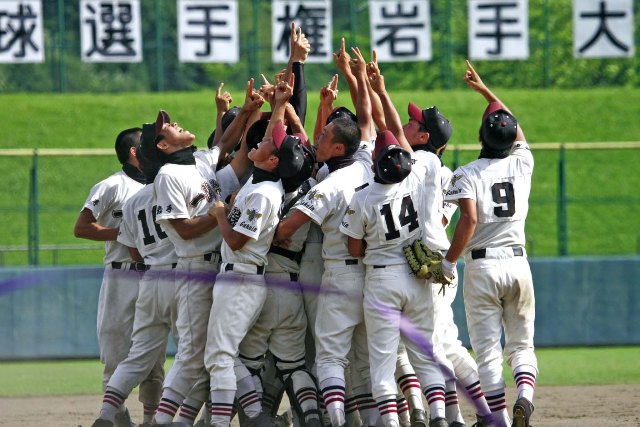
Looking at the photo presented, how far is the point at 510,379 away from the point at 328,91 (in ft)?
14.4

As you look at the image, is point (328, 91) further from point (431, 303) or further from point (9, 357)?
point (9, 357)

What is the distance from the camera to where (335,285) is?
7.12m

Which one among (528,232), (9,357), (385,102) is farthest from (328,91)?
(528,232)

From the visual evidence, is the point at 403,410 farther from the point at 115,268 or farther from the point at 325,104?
the point at 115,268

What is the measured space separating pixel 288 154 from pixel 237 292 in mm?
911

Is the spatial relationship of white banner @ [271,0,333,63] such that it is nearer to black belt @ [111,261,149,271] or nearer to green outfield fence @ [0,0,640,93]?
green outfield fence @ [0,0,640,93]

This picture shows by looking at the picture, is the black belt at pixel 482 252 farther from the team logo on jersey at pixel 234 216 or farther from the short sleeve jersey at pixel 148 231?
the short sleeve jersey at pixel 148 231

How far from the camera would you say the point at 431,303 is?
7.16 m

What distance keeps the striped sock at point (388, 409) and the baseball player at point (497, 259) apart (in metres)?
0.77

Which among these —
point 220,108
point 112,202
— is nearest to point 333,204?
point 220,108

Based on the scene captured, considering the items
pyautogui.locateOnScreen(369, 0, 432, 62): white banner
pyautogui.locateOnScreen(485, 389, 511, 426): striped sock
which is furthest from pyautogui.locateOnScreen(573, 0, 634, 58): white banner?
pyautogui.locateOnScreen(485, 389, 511, 426): striped sock

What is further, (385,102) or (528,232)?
(528,232)

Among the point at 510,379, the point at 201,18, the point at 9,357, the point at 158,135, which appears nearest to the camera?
the point at 158,135

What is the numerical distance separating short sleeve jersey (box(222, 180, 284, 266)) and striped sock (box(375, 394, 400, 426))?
113cm
